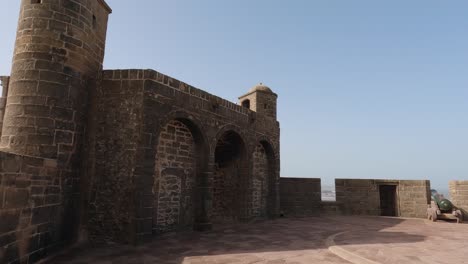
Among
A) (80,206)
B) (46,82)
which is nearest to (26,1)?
(46,82)

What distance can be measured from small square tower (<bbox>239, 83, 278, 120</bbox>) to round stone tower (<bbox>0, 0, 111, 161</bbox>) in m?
9.00

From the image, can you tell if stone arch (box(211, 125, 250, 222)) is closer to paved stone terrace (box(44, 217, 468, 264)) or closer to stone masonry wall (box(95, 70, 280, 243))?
stone masonry wall (box(95, 70, 280, 243))

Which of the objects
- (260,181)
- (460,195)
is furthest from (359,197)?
(260,181)

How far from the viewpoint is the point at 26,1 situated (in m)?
7.04

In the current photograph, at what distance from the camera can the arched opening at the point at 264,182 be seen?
1293 centimetres

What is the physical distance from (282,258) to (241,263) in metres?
0.91

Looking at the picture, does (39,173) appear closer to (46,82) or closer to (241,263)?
(46,82)

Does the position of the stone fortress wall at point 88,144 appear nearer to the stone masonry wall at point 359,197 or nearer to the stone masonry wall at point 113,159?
the stone masonry wall at point 113,159

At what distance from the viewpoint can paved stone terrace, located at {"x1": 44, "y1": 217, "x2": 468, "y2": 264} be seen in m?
5.85

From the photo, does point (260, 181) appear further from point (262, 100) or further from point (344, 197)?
point (344, 197)

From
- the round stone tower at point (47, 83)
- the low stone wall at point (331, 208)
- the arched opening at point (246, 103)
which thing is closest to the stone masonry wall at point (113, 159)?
the round stone tower at point (47, 83)

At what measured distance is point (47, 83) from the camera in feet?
22.2

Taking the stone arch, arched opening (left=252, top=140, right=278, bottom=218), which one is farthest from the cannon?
the stone arch

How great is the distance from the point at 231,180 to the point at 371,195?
24.9 ft
